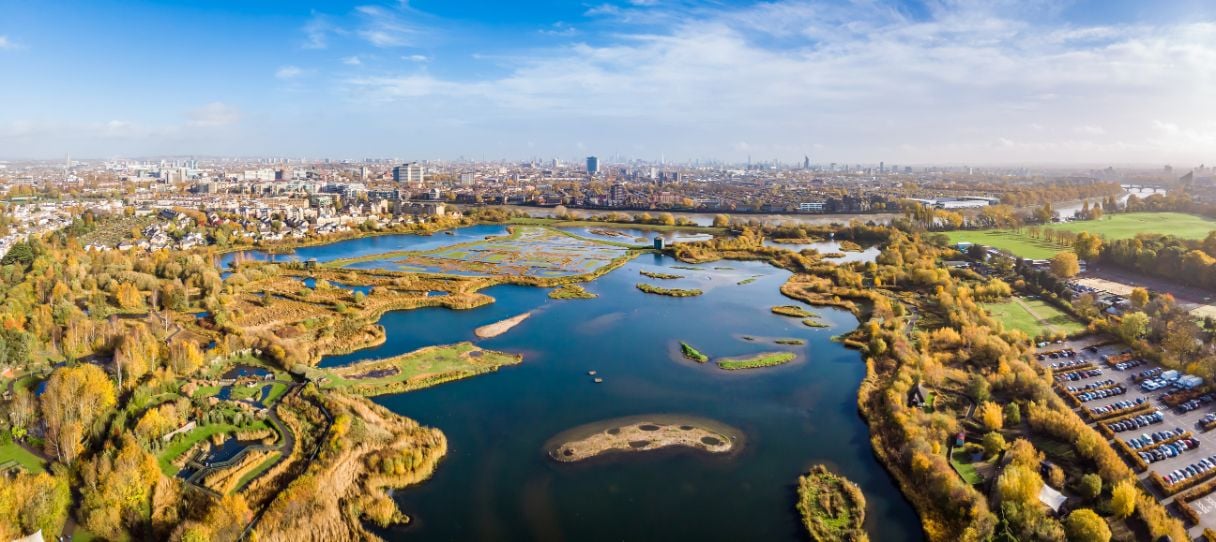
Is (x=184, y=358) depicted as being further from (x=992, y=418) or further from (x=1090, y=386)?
(x=1090, y=386)

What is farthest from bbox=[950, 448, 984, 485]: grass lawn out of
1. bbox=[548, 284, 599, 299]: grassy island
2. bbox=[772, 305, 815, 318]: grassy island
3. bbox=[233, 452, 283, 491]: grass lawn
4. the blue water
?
the blue water

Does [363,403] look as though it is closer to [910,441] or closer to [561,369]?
[561,369]

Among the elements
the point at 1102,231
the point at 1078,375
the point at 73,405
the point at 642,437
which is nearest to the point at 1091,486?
the point at 1078,375

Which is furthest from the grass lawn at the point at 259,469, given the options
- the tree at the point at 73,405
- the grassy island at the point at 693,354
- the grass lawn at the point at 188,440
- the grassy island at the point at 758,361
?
the grassy island at the point at 758,361

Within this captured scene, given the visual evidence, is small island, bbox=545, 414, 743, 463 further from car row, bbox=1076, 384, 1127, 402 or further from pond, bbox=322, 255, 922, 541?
car row, bbox=1076, 384, 1127, 402

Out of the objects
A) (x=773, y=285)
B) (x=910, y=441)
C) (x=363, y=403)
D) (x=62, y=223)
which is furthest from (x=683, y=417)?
(x=62, y=223)

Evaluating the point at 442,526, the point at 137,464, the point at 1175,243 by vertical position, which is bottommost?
the point at 442,526
